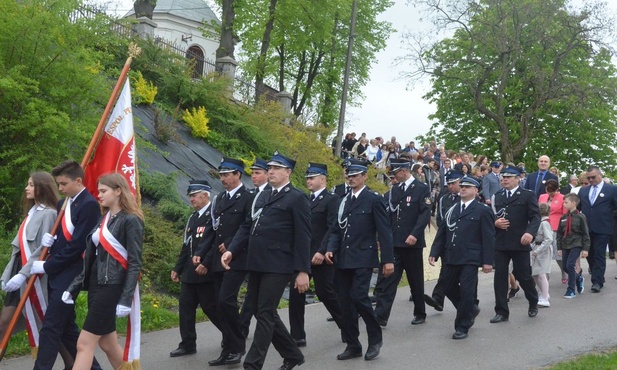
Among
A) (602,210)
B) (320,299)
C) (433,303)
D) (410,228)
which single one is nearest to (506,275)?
(433,303)

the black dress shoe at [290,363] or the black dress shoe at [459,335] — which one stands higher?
the black dress shoe at [459,335]

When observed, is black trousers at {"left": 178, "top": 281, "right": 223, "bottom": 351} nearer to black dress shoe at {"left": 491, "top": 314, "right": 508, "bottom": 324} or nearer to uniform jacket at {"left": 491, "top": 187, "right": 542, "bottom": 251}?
black dress shoe at {"left": 491, "top": 314, "right": 508, "bottom": 324}

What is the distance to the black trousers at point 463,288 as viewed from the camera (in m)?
10.1

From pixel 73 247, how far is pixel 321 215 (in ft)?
12.8

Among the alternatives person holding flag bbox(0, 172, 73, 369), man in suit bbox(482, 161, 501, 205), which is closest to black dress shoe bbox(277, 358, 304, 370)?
person holding flag bbox(0, 172, 73, 369)

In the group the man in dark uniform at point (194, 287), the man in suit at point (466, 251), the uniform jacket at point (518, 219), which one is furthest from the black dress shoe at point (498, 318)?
the man in dark uniform at point (194, 287)

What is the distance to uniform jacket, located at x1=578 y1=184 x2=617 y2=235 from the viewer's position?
Answer: 1433cm

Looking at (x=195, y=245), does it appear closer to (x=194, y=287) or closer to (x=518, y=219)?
(x=194, y=287)

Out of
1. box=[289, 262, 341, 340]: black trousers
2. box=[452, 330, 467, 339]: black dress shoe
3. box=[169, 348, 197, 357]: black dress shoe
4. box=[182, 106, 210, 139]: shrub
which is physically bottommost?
box=[169, 348, 197, 357]: black dress shoe

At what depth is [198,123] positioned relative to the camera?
2006 centimetres

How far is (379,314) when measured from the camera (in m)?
10.5

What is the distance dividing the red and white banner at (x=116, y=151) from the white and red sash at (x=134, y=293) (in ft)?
4.17

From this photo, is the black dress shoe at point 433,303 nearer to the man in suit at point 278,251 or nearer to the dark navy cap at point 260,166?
the dark navy cap at point 260,166

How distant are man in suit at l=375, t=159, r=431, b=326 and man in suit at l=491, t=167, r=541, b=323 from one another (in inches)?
39.7
